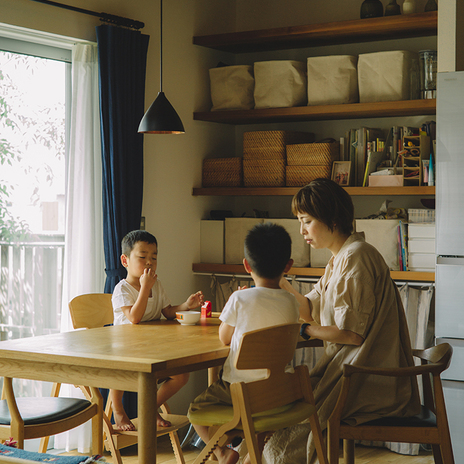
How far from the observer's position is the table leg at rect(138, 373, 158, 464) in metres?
2.06

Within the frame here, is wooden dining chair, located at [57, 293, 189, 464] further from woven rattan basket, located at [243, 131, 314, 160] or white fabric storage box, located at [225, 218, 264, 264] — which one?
woven rattan basket, located at [243, 131, 314, 160]

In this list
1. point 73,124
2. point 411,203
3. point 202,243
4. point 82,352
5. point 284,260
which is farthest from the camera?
point 202,243

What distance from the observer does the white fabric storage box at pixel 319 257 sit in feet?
13.5

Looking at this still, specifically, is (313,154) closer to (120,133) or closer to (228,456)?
(120,133)

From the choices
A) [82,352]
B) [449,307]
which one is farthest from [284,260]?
[449,307]

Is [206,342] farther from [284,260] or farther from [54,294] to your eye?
[54,294]

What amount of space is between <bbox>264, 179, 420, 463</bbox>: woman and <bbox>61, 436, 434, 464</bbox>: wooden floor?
137 centimetres

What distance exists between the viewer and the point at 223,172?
→ 4.45 metres

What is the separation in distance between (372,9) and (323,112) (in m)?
0.66

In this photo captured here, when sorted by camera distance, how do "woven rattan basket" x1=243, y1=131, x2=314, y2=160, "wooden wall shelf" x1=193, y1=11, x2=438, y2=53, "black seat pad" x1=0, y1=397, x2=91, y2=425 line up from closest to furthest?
1. "black seat pad" x1=0, y1=397, x2=91, y2=425
2. "wooden wall shelf" x1=193, y1=11, x2=438, y2=53
3. "woven rattan basket" x1=243, y1=131, x2=314, y2=160

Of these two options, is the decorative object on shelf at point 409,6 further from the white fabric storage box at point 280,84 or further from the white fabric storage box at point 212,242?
the white fabric storage box at point 212,242

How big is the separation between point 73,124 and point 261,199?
1.57m

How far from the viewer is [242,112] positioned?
435 cm

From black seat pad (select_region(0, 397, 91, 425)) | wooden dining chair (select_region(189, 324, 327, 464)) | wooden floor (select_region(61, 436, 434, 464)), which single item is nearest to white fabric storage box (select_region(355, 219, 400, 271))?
wooden floor (select_region(61, 436, 434, 464))
